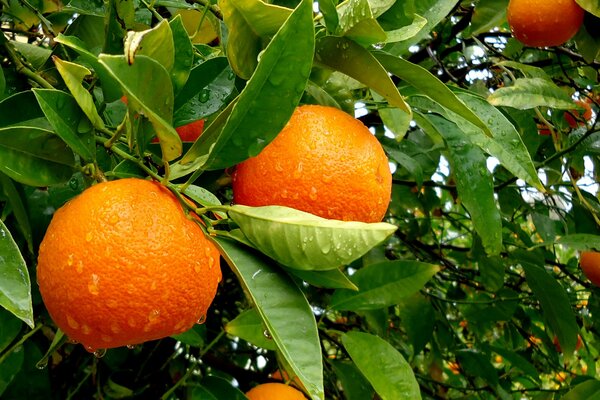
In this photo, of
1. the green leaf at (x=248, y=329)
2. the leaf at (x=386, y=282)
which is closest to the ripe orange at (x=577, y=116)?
the leaf at (x=386, y=282)

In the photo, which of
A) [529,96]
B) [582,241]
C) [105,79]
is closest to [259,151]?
[105,79]

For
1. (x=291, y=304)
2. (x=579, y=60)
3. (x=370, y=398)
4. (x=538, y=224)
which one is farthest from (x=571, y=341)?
(x=291, y=304)

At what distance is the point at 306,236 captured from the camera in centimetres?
57

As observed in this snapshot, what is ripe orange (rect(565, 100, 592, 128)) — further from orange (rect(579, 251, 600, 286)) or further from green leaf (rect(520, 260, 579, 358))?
green leaf (rect(520, 260, 579, 358))

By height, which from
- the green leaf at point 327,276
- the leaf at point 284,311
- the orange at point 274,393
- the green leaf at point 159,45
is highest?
the green leaf at point 159,45

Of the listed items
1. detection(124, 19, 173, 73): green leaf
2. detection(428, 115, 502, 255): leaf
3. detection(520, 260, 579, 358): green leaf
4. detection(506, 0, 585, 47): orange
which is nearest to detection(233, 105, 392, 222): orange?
detection(124, 19, 173, 73): green leaf

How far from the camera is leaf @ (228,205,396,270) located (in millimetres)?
538

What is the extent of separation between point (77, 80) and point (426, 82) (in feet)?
1.21

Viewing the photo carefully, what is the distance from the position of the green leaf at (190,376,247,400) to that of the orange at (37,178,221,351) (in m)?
0.49

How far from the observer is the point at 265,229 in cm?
59

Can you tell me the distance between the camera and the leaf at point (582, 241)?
137cm

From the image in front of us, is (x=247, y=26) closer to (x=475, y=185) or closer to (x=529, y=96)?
(x=475, y=185)

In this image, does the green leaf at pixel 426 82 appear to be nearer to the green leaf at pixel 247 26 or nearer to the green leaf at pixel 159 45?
the green leaf at pixel 247 26

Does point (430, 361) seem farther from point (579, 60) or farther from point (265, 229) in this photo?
point (265, 229)
